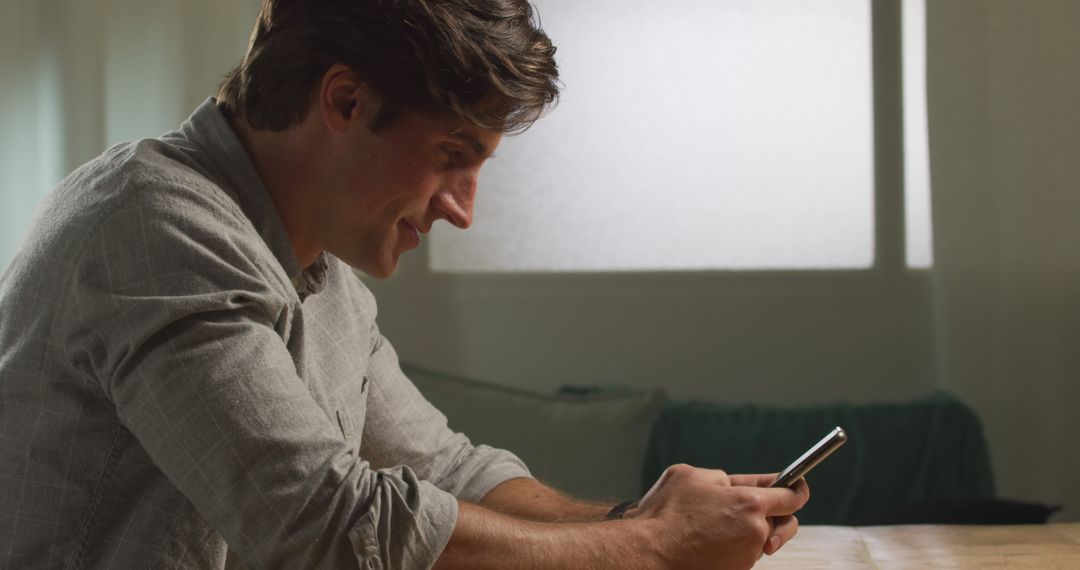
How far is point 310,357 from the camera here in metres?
1.08

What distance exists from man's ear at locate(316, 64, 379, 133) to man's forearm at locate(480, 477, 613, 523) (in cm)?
48

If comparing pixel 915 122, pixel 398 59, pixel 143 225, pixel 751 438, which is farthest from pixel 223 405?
pixel 915 122

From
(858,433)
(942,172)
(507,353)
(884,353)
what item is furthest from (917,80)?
(507,353)

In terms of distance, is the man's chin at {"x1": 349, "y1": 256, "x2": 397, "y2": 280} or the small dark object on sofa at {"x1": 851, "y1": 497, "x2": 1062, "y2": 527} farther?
the small dark object on sofa at {"x1": 851, "y1": 497, "x2": 1062, "y2": 527}

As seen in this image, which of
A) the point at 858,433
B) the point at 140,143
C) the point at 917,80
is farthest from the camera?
the point at 917,80

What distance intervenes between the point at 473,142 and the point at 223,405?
0.43 metres

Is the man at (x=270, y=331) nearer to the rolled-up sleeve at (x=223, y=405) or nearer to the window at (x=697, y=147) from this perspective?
the rolled-up sleeve at (x=223, y=405)

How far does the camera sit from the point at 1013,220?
2604 millimetres

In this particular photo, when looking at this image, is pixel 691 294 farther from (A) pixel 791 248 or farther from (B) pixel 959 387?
(B) pixel 959 387

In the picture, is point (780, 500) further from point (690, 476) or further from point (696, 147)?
point (696, 147)

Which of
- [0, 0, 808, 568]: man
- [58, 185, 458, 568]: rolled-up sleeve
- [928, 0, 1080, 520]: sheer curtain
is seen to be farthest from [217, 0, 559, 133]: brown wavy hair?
[928, 0, 1080, 520]: sheer curtain

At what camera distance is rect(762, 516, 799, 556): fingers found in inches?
43.2

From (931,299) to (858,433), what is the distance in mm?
429

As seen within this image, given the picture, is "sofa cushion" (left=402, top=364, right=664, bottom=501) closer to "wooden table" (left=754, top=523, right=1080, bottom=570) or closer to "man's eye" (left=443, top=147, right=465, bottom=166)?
"wooden table" (left=754, top=523, right=1080, bottom=570)
